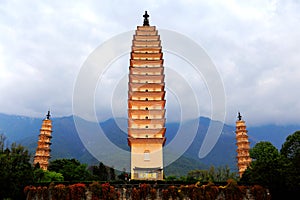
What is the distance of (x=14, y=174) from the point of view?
2003 centimetres

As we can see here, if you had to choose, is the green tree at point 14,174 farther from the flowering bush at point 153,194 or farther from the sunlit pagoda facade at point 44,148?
the sunlit pagoda facade at point 44,148

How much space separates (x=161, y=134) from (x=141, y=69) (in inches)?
304

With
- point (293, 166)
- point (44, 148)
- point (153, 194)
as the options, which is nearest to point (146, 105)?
point (153, 194)

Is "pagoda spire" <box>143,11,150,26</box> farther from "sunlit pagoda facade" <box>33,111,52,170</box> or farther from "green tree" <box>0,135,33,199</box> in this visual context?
"green tree" <box>0,135,33,199</box>

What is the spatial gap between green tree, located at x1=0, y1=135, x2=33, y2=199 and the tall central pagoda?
10019 millimetres

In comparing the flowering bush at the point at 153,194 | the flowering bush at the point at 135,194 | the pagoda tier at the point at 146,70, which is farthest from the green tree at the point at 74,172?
the flowering bush at the point at 153,194

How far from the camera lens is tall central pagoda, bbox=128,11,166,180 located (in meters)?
28.7

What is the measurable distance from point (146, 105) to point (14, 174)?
14854 mm

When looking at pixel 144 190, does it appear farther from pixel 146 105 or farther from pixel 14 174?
pixel 146 105

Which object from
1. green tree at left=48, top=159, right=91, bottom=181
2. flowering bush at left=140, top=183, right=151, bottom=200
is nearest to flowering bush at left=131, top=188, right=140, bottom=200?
flowering bush at left=140, top=183, right=151, bottom=200

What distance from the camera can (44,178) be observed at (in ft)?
88.9

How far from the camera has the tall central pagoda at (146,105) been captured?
28.7 metres

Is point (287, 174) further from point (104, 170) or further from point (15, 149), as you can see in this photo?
point (104, 170)

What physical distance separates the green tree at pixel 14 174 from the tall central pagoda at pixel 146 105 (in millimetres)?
10019
